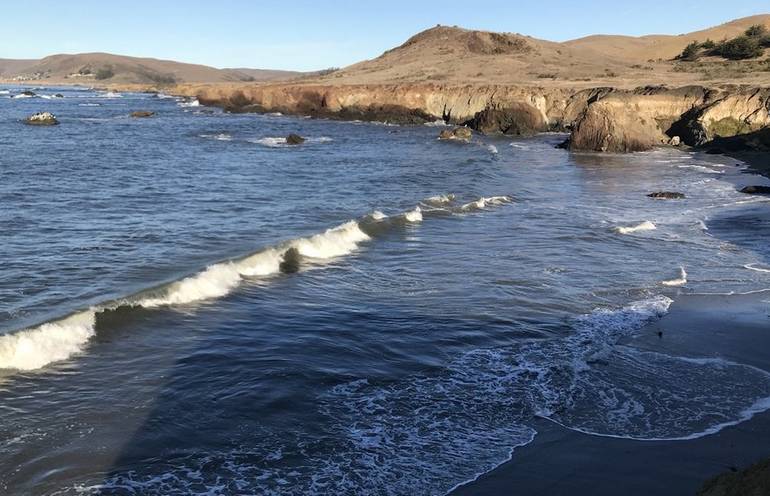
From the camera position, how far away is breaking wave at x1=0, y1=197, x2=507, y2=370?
31.5 ft

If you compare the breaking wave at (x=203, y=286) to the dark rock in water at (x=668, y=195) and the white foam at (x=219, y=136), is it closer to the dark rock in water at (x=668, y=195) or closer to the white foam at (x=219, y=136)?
the dark rock in water at (x=668, y=195)

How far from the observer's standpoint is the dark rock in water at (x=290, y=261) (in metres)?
14.7

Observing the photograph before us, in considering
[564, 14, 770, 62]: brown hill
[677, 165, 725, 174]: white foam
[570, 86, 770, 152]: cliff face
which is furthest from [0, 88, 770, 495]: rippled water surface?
[564, 14, 770, 62]: brown hill

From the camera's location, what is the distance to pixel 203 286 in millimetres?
12805

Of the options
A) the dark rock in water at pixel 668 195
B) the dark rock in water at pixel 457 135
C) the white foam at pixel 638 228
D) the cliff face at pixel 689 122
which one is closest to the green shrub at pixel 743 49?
the cliff face at pixel 689 122

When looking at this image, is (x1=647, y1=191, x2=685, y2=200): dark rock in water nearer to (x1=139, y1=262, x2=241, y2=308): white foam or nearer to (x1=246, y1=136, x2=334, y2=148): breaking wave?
(x1=139, y1=262, x2=241, y2=308): white foam

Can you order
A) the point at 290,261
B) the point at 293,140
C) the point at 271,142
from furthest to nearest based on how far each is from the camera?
the point at 271,142, the point at 293,140, the point at 290,261

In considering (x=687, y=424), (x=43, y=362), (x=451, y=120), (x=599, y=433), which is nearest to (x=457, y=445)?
(x=599, y=433)

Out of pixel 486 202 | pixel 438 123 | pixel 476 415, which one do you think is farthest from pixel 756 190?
pixel 438 123

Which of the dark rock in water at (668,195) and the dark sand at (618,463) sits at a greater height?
the dark rock in water at (668,195)

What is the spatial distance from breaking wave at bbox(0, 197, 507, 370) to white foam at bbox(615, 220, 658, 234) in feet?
18.3

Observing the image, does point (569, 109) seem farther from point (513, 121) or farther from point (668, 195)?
point (668, 195)

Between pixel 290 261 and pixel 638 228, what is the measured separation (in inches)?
377

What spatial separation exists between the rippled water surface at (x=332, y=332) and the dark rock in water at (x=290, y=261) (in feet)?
0.24
